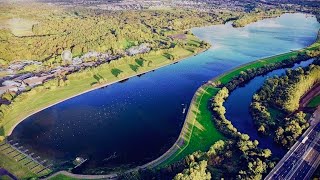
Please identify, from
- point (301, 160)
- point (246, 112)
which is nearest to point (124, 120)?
point (246, 112)

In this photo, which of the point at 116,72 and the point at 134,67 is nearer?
the point at 116,72

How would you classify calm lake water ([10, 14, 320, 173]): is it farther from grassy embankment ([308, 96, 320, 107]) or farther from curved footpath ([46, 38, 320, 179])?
grassy embankment ([308, 96, 320, 107])

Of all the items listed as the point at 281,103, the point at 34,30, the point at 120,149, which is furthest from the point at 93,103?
the point at 34,30

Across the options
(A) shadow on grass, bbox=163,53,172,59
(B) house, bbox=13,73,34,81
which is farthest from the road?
(B) house, bbox=13,73,34,81

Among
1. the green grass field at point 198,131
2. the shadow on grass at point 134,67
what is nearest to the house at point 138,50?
the shadow on grass at point 134,67

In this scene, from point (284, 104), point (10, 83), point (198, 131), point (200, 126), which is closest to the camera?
point (198, 131)

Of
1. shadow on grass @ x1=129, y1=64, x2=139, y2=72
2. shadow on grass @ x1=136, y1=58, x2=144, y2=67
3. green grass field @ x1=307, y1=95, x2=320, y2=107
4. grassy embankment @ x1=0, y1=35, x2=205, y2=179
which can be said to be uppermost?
green grass field @ x1=307, y1=95, x2=320, y2=107

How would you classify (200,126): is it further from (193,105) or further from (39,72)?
(39,72)

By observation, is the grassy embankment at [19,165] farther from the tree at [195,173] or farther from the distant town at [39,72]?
the tree at [195,173]
